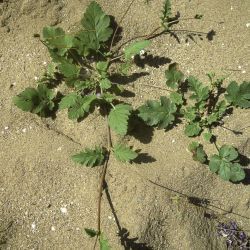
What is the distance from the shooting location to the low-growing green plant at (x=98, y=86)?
398cm

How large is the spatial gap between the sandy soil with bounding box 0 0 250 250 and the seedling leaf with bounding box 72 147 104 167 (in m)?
0.16

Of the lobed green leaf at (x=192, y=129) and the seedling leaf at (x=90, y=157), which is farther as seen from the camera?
the lobed green leaf at (x=192, y=129)

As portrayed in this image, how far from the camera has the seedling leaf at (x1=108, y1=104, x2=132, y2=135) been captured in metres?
3.88

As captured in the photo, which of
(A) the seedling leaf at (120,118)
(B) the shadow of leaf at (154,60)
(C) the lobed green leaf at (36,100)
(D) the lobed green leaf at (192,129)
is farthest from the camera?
(B) the shadow of leaf at (154,60)

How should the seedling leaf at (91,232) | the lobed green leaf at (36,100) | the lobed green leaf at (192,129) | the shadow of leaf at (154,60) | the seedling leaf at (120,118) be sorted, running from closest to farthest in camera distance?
the seedling leaf at (91,232)
the seedling leaf at (120,118)
the lobed green leaf at (36,100)
the lobed green leaf at (192,129)
the shadow of leaf at (154,60)

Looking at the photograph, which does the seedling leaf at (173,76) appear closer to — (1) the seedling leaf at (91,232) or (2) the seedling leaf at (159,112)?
(2) the seedling leaf at (159,112)

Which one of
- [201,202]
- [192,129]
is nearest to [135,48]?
[192,129]

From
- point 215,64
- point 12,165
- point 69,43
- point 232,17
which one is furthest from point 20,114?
point 232,17

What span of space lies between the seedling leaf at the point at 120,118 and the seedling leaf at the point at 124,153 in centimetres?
15

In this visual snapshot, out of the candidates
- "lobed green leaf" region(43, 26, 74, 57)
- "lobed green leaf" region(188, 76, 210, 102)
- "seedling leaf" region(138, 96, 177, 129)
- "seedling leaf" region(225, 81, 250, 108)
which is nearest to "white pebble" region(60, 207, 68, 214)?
"seedling leaf" region(138, 96, 177, 129)

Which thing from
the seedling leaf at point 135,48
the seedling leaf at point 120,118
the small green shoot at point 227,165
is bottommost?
the small green shoot at point 227,165

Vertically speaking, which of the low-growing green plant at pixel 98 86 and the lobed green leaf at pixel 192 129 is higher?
the low-growing green plant at pixel 98 86

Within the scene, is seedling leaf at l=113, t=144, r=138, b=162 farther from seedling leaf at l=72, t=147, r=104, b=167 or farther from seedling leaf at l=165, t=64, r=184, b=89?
seedling leaf at l=165, t=64, r=184, b=89

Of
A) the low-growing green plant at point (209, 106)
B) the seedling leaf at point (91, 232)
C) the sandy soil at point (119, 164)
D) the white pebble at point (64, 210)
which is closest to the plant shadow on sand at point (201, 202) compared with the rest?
the sandy soil at point (119, 164)
